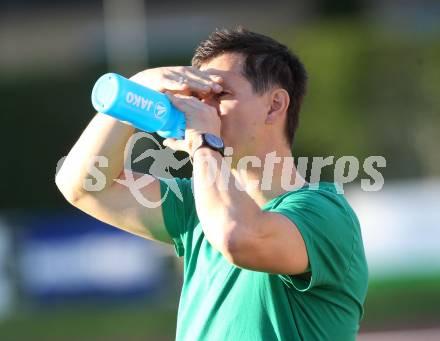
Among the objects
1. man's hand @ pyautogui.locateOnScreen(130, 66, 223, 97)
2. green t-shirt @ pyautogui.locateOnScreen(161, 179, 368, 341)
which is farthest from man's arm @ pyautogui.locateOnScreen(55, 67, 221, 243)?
green t-shirt @ pyautogui.locateOnScreen(161, 179, 368, 341)

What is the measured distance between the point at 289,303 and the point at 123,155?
3.43 ft

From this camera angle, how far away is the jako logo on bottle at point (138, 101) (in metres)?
3.78

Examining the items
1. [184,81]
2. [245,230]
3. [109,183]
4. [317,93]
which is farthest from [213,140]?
[317,93]

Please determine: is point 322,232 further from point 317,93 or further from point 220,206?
point 317,93

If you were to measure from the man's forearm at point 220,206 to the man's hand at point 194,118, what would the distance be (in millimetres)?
77

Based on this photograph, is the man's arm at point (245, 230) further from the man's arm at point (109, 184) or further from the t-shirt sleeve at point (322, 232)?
the man's arm at point (109, 184)

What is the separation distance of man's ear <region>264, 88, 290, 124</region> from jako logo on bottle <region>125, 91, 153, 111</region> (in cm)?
68

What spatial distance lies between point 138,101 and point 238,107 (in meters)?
0.57

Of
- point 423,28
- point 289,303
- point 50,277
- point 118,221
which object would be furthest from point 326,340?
point 423,28

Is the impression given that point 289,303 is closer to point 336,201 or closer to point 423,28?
point 336,201

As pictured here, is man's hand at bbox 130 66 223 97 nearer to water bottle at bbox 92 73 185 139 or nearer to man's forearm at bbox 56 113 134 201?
water bottle at bbox 92 73 185 139

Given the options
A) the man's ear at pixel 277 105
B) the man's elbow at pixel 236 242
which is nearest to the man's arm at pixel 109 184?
the man's ear at pixel 277 105

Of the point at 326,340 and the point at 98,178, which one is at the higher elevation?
the point at 98,178

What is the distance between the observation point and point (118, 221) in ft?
15.4
